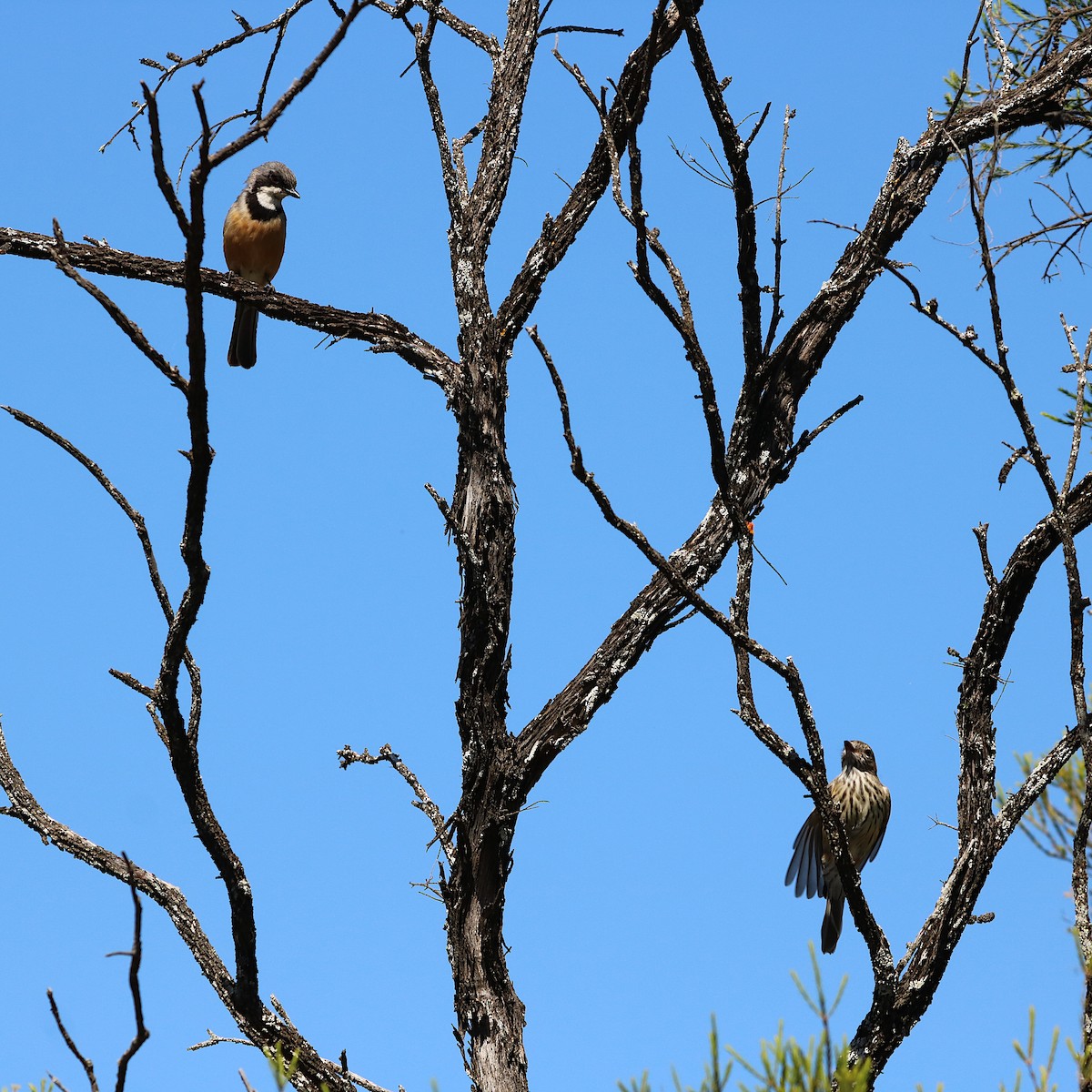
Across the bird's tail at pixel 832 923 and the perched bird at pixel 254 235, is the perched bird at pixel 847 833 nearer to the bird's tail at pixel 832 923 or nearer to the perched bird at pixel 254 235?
the bird's tail at pixel 832 923

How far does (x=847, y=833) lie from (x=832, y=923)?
402mm

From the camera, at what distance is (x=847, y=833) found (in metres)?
5.74

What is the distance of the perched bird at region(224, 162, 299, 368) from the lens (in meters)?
6.95

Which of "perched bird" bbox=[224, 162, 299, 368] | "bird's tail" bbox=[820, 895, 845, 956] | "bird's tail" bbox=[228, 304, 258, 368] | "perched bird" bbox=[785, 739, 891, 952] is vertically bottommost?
"bird's tail" bbox=[820, 895, 845, 956]

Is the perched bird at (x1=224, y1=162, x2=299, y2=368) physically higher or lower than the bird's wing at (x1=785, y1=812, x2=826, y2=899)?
higher

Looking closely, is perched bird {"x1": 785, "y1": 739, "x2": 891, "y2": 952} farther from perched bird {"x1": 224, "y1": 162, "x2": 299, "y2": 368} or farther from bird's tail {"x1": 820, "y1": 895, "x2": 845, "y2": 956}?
perched bird {"x1": 224, "y1": 162, "x2": 299, "y2": 368}

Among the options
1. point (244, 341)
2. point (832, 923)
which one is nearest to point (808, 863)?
point (832, 923)

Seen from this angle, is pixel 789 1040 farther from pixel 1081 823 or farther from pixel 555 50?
pixel 555 50

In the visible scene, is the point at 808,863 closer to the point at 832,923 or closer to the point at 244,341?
the point at 832,923

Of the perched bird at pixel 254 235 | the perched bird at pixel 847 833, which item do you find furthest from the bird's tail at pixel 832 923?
the perched bird at pixel 254 235

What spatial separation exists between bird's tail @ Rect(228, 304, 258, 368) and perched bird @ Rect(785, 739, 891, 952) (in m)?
3.79

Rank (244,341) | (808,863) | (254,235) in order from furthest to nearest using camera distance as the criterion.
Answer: (244,341) → (254,235) → (808,863)

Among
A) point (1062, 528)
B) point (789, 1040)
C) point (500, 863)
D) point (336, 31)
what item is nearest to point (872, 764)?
point (500, 863)

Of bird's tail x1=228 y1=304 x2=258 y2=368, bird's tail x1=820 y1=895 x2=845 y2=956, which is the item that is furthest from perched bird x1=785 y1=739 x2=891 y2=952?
bird's tail x1=228 y1=304 x2=258 y2=368
